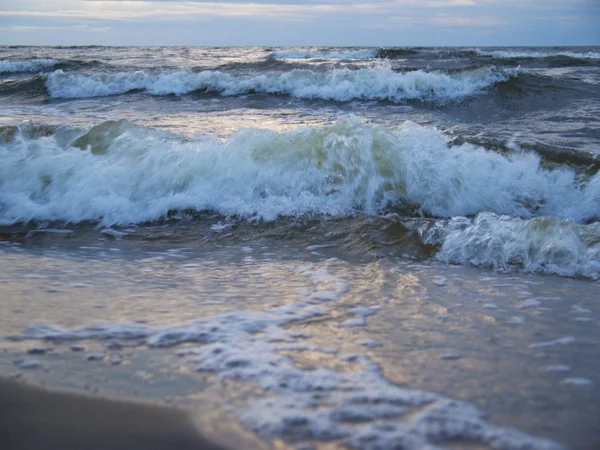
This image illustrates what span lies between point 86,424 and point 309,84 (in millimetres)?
11289

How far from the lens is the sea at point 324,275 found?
1.76 m

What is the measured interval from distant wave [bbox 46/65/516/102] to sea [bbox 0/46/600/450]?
13.8ft

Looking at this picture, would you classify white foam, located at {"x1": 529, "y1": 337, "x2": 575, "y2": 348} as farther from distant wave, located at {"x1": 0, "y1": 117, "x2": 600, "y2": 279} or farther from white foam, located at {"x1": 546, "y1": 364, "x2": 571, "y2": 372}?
distant wave, located at {"x1": 0, "y1": 117, "x2": 600, "y2": 279}

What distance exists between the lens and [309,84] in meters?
12.3

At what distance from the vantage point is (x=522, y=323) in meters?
2.38

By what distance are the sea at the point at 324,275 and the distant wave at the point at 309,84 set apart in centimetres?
420

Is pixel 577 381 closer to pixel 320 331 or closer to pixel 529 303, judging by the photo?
pixel 529 303

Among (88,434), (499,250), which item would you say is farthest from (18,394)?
(499,250)

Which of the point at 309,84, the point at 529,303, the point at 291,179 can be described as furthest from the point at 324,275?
the point at 309,84

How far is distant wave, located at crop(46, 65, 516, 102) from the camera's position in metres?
11.3

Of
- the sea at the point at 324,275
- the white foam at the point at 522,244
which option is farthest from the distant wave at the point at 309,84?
the white foam at the point at 522,244

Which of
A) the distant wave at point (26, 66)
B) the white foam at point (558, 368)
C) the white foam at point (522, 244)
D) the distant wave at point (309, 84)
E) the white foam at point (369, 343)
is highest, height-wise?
the distant wave at point (26, 66)

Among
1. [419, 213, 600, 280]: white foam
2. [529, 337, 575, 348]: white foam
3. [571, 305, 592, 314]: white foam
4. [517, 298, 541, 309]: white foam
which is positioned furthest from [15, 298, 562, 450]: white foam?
[419, 213, 600, 280]: white foam

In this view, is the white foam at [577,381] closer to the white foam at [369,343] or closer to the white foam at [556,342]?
the white foam at [556,342]
